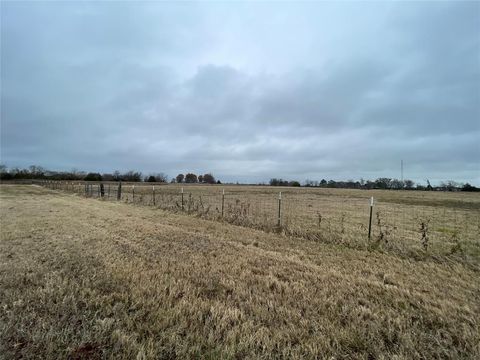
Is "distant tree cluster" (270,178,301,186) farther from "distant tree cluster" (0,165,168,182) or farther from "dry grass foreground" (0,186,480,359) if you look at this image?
"dry grass foreground" (0,186,480,359)

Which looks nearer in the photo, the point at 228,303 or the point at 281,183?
the point at 228,303

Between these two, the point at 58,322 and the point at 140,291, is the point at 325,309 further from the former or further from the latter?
the point at 58,322

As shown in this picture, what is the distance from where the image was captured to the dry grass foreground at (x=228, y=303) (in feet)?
11.3

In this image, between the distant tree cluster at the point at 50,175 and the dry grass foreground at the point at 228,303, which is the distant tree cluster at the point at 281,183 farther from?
the dry grass foreground at the point at 228,303

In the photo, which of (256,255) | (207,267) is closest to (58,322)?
(207,267)

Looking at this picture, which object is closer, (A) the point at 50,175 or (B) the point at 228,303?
(B) the point at 228,303

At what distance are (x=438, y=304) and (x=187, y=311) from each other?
4.31m

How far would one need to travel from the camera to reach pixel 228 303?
15.1 feet

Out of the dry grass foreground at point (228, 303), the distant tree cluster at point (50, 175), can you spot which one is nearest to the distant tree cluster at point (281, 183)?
the distant tree cluster at point (50, 175)

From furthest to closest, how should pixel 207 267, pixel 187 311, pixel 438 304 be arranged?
pixel 207 267, pixel 438 304, pixel 187 311

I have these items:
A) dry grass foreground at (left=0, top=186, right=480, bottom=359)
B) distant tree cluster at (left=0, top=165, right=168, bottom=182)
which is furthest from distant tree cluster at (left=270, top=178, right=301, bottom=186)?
dry grass foreground at (left=0, top=186, right=480, bottom=359)

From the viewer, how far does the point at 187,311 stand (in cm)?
426

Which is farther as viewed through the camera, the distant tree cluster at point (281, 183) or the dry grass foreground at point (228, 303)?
the distant tree cluster at point (281, 183)

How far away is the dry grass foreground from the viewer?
343cm
